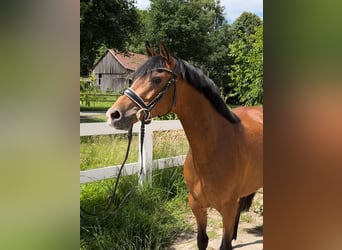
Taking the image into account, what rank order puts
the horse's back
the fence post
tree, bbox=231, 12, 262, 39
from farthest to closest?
the fence post
the horse's back
tree, bbox=231, 12, 262, 39

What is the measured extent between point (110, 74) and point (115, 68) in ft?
0.10

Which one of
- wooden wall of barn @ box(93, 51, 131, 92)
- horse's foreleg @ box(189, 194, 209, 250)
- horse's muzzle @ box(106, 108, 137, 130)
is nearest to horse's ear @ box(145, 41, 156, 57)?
wooden wall of barn @ box(93, 51, 131, 92)

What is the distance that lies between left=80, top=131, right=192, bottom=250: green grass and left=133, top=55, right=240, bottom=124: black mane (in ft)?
0.62

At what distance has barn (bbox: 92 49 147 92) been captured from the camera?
1323mm

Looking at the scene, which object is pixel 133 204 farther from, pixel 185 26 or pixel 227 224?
pixel 185 26

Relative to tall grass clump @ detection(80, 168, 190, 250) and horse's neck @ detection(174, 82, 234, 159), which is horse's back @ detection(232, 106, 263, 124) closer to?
horse's neck @ detection(174, 82, 234, 159)

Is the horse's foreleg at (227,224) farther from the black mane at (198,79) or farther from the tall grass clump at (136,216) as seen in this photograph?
the black mane at (198,79)

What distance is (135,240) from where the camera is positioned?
1.42 m

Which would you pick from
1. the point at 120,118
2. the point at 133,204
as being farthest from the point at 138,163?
the point at 120,118

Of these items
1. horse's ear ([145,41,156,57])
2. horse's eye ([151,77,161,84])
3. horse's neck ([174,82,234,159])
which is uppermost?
horse's ear ([145,41,156,57])
